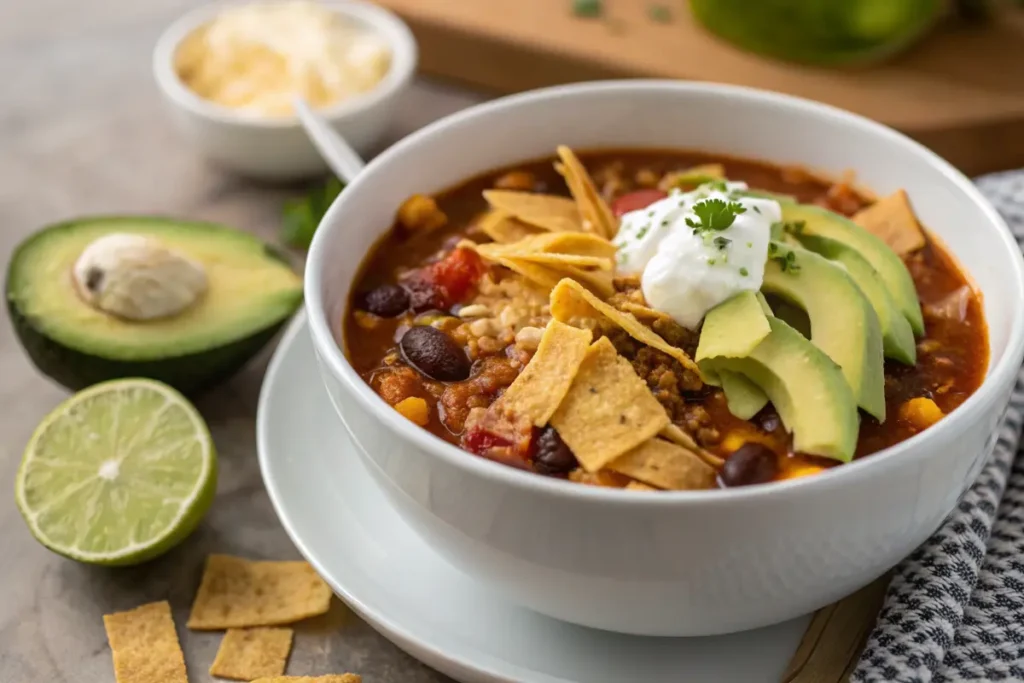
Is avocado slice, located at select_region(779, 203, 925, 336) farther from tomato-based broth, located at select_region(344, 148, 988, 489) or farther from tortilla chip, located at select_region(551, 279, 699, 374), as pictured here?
tortilla chip, located at select_region(551, 279, 699, 374)

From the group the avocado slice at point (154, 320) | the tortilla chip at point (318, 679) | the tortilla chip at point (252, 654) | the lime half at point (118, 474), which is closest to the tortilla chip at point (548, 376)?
the tortilla chip at point (318, 679)

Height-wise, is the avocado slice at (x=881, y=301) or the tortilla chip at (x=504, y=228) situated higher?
the avocado slice at (x=881, y=301)

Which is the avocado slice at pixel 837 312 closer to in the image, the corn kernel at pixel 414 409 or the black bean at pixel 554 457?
the black bean at pixel 554 457

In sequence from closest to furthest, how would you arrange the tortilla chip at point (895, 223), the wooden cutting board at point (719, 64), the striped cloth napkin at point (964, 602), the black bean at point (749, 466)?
the black bean at point (749, 466), the striped cloth napkin at point (964, 602), the tortilla chip at point (895, 223), the wooden cutting board at point (719, 64)

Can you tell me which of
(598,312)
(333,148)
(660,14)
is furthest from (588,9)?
(598,312)

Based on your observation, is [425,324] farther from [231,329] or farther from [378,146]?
[378,146]

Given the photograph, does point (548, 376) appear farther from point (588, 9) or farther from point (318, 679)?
point (588, 9)

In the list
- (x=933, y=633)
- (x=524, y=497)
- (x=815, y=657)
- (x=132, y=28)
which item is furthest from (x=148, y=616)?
(x=132, y=28)
